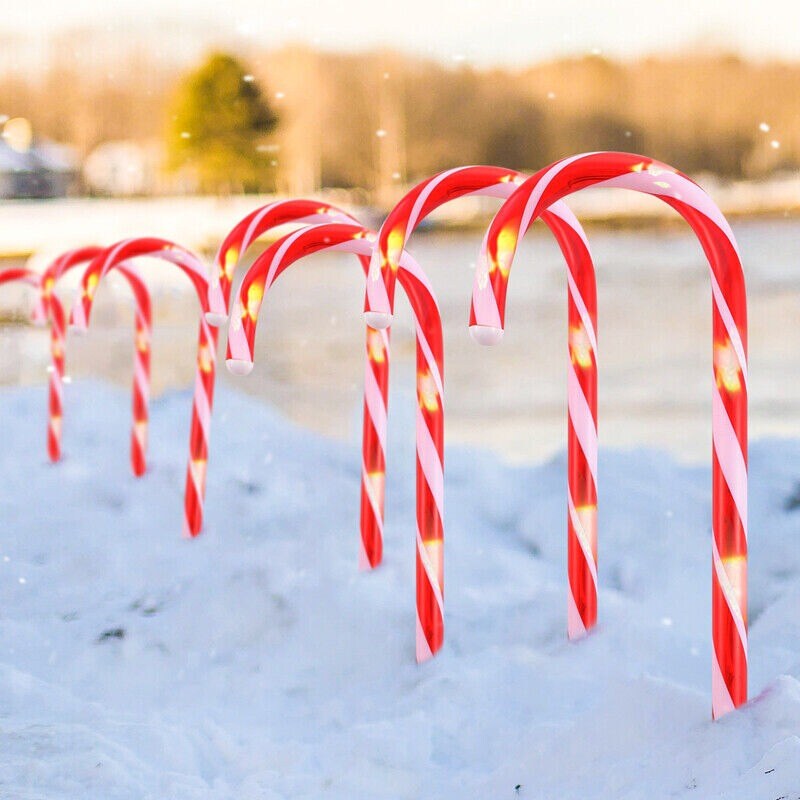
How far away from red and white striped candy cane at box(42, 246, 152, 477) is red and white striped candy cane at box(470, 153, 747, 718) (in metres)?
3.82

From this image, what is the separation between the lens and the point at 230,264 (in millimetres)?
5082

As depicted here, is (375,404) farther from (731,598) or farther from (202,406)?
(731,598)

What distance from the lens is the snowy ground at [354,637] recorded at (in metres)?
3.59

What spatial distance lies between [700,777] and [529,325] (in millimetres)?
6459

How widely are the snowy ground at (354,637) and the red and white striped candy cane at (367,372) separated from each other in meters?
0.18

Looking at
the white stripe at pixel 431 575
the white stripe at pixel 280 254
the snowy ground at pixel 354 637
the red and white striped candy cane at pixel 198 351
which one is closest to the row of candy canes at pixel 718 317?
the snowy ground at pixel 354 637

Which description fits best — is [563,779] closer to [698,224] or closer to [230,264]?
[698,224]

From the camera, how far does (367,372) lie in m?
5.43

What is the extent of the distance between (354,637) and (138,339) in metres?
2.96

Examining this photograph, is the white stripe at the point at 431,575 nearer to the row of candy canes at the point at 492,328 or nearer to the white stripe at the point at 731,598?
the row of candy canes at the point at 492,328

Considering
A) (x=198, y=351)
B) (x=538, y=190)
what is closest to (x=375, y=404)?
(x=198, y=351)

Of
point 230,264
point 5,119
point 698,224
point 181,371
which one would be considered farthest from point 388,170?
point 698,224

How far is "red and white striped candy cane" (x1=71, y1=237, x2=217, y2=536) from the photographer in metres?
6.16

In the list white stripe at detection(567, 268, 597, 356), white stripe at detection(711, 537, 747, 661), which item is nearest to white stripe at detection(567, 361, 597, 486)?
white stripe at detection(567, 268, 597, 356)
